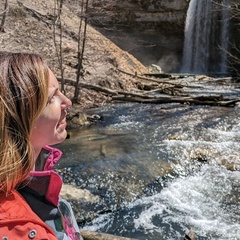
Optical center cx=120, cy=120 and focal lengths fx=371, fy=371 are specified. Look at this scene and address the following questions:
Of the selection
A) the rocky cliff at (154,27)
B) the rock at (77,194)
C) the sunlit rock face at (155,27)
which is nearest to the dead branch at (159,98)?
the rock at (77,194)

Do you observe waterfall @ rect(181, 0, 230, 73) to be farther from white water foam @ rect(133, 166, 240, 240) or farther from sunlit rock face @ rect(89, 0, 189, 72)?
white water foam @ rect(133, 166, 240, 240)

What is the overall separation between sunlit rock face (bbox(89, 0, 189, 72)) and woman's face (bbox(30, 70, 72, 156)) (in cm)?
2989

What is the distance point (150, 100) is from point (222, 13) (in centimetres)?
1944

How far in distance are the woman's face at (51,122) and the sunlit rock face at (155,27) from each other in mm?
29892

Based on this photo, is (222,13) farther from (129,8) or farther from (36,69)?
(36,69)

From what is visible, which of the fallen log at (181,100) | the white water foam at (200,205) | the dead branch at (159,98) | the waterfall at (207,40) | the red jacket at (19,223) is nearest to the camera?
the red jacket at (19,223)

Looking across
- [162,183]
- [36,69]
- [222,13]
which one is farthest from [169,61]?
[36,69]

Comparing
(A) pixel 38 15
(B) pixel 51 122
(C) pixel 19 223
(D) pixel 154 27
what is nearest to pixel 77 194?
(B) pixel 51 122

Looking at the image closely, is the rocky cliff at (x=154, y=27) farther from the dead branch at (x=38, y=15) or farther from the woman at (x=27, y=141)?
the woman at (x=27, y=141)

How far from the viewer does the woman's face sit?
1.14 m

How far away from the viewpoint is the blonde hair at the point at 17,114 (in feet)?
3.42

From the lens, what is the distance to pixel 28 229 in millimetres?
973

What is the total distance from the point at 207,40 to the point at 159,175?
25187 millimetres

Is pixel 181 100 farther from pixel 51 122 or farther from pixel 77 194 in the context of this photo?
pixel 51 122
